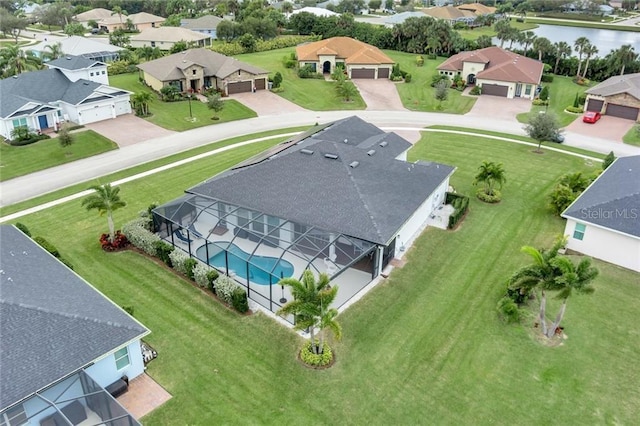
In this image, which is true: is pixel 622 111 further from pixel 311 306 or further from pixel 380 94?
pixel 311 306

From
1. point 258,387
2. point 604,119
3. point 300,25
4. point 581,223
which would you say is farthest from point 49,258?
point 300,25

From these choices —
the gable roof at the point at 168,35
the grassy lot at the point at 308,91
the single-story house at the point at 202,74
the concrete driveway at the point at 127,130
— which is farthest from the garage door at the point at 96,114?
the gable roof at the point at 168,35

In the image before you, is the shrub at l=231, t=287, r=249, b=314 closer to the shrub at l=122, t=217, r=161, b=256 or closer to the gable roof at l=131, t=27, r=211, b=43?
the shrub at l=122, t=217, r=161, b=256

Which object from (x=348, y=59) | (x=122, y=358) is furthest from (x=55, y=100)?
(x=348, y=59)

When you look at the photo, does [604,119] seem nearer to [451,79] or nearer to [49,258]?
[451,79]

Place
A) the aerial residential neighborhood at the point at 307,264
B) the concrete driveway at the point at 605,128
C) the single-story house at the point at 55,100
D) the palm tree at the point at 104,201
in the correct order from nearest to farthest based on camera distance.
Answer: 1. the aerial residential neighborhood at the point at 307,264
2. the palm tree at the point at 104,201
3. the single-story house at the point at 55,100
4. the concrete driveway at the point at 605,128

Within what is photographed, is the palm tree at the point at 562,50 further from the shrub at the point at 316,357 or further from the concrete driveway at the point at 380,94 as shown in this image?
the shrub at the point at 316,357
